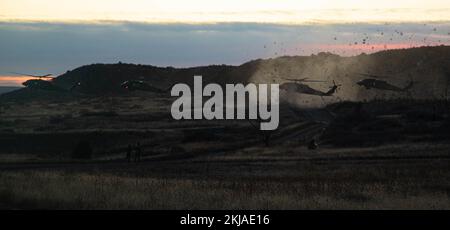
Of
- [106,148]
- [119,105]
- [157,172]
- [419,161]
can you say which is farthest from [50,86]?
[119,105]

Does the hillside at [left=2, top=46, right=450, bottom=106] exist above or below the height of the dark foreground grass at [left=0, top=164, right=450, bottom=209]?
above

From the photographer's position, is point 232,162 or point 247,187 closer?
point 247,187

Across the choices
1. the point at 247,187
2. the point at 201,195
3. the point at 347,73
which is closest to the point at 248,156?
the point at 247,187

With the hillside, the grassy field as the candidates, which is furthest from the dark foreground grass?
the hillside

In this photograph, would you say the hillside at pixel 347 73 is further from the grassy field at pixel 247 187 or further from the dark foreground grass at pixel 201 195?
the dark foreground grass at pixel 201 195

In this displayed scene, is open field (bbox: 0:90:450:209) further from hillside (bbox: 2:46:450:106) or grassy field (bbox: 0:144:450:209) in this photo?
hillside (bbox: 2:46:450:106)

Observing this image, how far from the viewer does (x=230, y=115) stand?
4126 inches

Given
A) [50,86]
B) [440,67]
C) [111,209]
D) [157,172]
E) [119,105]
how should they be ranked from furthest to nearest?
[440,67] → [119,105] → [50,86] → [157,172] → [111,209]

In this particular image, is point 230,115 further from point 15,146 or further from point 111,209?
point 111,209

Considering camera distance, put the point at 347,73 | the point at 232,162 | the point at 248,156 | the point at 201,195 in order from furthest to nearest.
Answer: the point at 347,73 → the point at 248,156 → the point at 232,162 → the point at 201,195

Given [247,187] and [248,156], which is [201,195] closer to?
[247,187]

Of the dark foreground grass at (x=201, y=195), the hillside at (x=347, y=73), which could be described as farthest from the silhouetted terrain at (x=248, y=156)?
the hillside at (x=347, y=73)

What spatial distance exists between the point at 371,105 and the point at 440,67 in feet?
140

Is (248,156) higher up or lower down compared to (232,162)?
higher up
